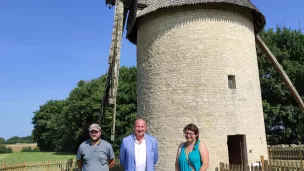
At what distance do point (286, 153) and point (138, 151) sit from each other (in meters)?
13.5

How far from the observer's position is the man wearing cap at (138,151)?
167 inches

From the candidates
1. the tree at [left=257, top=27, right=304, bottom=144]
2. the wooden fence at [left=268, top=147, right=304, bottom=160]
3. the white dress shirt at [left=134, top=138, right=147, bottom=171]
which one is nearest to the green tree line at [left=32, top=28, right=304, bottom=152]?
the tree at [left=257, top=27, right=304, bottom=144]

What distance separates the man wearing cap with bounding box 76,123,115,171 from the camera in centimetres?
450

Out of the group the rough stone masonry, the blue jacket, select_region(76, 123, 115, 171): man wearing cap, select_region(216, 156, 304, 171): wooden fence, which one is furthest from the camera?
the rough stone masonry

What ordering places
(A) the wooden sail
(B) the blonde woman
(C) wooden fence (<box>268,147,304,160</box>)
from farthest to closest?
(C) wooden fence (<box>268,147,304,160</box>), (A) the wooden sail, (B) the blonde woman

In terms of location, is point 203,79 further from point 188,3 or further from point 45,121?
point 45,121

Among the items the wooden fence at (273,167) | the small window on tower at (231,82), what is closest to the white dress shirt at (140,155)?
the wooden fence at (273,167)

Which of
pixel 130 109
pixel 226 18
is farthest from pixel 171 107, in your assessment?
pixel 130 109

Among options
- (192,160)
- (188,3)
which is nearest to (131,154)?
(192,160)

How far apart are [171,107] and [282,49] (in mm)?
16956

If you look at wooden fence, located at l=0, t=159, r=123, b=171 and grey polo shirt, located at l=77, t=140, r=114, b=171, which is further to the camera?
wooden fence, located at l=0, t=159, r=123, b=171

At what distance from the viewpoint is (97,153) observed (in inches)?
178

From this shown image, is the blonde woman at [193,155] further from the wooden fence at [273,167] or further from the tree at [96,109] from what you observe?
the tree at [96,109]

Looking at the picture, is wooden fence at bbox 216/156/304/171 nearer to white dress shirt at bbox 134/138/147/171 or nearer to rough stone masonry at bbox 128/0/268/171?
rough stone masonry at bbox 128/0/268/171
